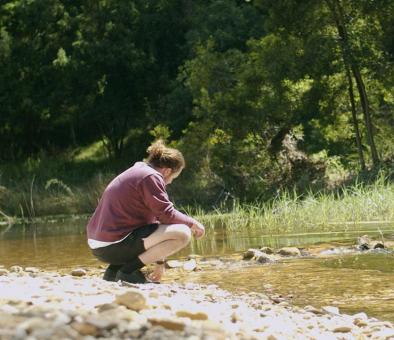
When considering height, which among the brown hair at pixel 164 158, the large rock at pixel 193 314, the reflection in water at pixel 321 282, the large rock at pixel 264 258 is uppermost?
the brown hair at pixel 164 158

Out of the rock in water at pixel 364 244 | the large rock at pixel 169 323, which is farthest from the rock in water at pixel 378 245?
the large rock at pixel 169 323

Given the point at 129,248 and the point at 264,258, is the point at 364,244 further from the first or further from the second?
the point at 129,248

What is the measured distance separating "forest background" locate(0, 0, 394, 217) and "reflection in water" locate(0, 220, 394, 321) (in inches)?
174

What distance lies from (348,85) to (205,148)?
3725 mm

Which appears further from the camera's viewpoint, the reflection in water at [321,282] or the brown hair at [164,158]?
the brown hair at [164,158]

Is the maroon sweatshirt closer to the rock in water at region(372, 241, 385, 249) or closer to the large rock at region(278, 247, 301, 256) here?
the large rock at region(278, 247, 301, 256)

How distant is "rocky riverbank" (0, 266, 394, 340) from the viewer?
11.5 feet

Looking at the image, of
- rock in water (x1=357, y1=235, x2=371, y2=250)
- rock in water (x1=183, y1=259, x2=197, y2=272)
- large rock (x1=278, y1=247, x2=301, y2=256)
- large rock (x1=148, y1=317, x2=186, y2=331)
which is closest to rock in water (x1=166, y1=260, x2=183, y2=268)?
rock in water (x1=183, y1=259, x2=197, y2=272)

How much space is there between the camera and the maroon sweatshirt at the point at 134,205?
5.98 metres

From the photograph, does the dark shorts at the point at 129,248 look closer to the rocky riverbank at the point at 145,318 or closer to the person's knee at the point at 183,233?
the person's knee at the point at 183,233

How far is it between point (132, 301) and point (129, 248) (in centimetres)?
224

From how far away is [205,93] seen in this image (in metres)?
19.6

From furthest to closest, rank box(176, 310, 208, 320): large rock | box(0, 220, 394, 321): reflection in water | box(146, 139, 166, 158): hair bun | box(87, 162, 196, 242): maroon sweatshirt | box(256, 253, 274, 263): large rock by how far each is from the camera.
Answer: box(256, 253, 274, 263): large rock < box(146, 139, 166, 158): hair bun < box(87, 162, 196, 242): maroon sweatshirt < box(0, 220, 394, 321): reflection in water < box(176, 310, 208, 320): large rock

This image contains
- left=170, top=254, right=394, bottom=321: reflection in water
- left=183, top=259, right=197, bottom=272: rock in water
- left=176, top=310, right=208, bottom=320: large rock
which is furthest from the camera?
left=183, top=259, right=197, bottom=272: rock in water
